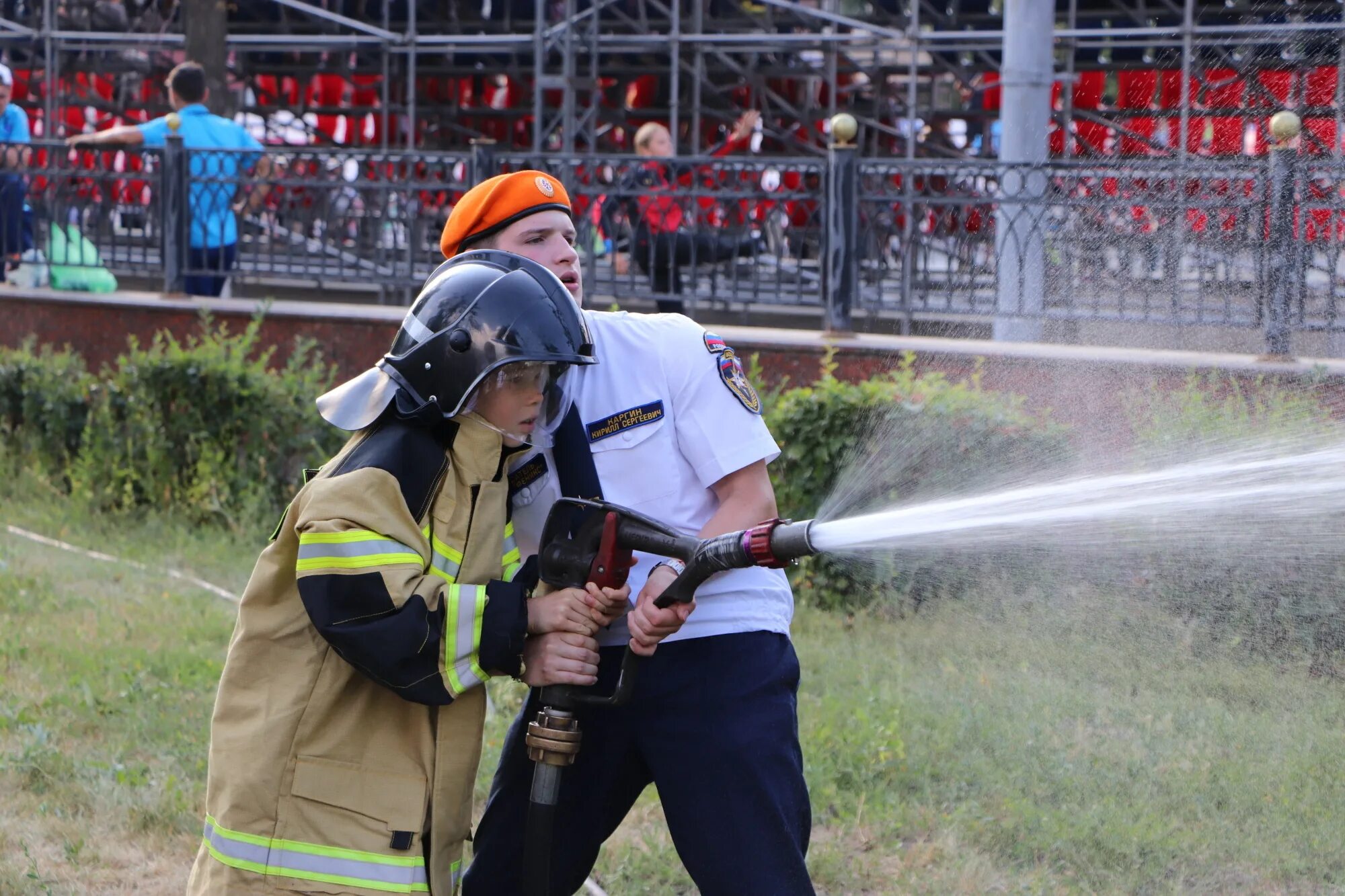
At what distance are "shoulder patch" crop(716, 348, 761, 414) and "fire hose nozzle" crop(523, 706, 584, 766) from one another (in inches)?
26.3

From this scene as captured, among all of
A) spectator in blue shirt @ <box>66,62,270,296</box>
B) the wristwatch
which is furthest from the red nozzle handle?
spectator in blue shirt @ <box>66,62,270,296</box>

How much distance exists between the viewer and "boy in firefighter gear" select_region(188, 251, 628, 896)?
243 centimetres

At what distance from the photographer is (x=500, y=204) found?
2943 mm

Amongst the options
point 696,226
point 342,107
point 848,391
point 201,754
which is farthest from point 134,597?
point 342,107

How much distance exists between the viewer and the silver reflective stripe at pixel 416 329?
8.44 ft

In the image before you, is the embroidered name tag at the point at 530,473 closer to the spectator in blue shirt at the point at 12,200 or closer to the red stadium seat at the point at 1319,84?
the spectator in blue shirt at the point at 12,200

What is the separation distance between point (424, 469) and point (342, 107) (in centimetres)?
1641

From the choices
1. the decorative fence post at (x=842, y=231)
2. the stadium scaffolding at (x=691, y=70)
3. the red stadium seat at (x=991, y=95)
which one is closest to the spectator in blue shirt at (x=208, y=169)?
the stadium scaffolding at (x=691, y=70)

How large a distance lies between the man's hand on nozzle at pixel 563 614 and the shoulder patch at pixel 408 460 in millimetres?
269

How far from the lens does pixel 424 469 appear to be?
2.54m

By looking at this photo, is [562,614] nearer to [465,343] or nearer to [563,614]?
[563,614]

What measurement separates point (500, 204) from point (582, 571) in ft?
2.60

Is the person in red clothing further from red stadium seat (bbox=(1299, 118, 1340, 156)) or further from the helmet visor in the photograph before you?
the helmet visor

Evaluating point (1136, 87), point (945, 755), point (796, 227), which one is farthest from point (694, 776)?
point (1136, 87)
